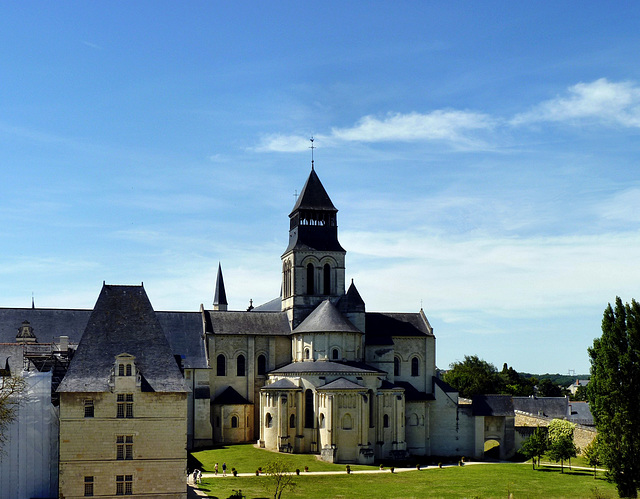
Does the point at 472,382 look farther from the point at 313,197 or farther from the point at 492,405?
the point at 313,197

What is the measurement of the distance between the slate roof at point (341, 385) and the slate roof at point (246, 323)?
1196cm

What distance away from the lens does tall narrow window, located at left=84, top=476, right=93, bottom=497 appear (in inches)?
1683

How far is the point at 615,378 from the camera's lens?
175 feet

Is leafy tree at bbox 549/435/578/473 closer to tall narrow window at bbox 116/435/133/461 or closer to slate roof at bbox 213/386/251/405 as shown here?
slate roof at bbox 213/386/251/405

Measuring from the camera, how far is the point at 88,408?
43.5 meters

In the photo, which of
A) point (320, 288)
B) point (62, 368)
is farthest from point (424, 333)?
point (62, 368)

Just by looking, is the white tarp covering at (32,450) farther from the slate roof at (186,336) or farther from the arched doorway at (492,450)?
the arched doorway at (492,450)

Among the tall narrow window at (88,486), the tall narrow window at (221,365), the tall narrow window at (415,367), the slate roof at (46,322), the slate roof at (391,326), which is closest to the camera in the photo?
the tall narrow window at (88,486)

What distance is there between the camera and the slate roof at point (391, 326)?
80.8m

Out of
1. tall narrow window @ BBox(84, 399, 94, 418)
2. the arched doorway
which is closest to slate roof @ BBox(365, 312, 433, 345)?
the arched doorway

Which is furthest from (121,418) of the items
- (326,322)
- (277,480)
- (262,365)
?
(262,365)

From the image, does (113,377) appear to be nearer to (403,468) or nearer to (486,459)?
(403,468)

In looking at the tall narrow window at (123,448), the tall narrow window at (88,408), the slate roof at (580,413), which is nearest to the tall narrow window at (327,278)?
the slate roof at (580,413)

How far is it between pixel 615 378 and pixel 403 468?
21.2 m
